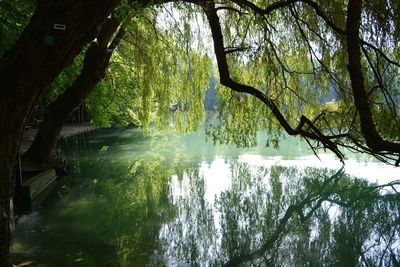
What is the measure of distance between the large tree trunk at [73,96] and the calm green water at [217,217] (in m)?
0.92

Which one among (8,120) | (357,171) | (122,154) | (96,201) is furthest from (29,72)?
(122,154)

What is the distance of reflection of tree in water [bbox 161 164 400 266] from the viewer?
5.36 m

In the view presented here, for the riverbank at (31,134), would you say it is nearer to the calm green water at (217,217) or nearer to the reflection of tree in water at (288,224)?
the calm green water at (217,217)

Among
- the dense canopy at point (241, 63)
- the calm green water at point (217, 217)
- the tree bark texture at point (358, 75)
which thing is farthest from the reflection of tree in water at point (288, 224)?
the tree bark texture at point (358, 75)

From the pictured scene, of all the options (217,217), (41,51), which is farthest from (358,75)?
(217,217)

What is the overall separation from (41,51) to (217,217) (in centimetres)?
516

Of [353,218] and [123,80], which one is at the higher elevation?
[123,80]

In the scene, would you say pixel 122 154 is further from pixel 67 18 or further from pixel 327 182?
pixel 67 18

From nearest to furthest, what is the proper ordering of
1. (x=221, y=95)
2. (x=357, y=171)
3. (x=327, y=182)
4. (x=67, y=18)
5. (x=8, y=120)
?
1. (x=67, y=18)
2. (x=8, y=120)
3. (x=221, y=95)
4. (x=327, y=182)
5. (x=357, y=171)

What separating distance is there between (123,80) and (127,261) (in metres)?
9.73

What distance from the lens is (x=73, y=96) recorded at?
8.88 metres

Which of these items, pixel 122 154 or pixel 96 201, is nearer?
pixel 96 201

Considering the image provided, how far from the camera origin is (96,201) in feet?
26.7

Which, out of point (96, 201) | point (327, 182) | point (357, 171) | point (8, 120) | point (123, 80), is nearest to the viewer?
point (8, 120)
